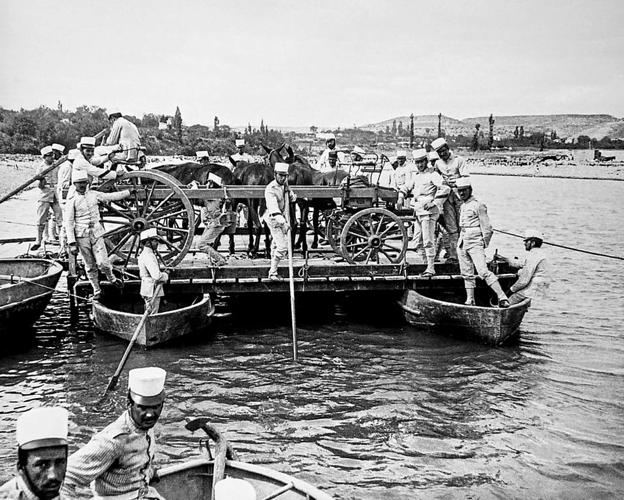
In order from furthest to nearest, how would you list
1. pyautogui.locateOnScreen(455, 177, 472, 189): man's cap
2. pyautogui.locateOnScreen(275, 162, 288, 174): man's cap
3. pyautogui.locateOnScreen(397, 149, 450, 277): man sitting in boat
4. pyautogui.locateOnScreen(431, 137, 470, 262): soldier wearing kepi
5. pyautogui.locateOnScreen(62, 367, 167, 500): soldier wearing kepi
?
pyautogui.locateOnScreen(431, 137, 470, 262): soldier wearing kepi → pyautogui.locateOnScreen(397, 149, 450, 277): man sitting in boat → pyautogui.locateOnScreen(275, 162, 288, 174): man's cap → pyautogui.locateOnScreen(455, 177, 472, 189): man's cap → pyautogui.locateOnScreen(62, 367, 167, 500): soldier wearing kepi

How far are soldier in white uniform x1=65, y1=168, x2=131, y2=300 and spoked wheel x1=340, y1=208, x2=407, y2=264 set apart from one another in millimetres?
4317

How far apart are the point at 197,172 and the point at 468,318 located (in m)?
6.33

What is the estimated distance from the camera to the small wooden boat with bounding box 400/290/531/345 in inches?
441

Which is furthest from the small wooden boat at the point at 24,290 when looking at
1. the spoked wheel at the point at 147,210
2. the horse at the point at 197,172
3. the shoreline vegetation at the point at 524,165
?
the shoreline vegetation at the point at 524,165

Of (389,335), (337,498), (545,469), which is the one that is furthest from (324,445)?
(389,335)

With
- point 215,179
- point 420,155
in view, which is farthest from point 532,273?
point 215,179

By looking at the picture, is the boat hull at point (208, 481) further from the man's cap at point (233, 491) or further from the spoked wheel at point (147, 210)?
the spoked wheel at point (147, 210)

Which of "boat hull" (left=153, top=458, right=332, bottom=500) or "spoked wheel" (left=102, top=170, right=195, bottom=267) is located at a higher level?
"spoked wheel" (left=102, top=170, right=195, bottom=267)

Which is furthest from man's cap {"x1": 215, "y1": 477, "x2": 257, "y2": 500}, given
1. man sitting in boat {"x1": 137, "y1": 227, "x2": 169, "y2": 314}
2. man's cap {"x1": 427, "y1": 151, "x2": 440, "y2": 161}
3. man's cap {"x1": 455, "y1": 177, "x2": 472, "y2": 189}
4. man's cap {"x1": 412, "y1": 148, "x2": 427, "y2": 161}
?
man's cap {"x1": 427, "y1": 151, "x2": 440, "y2": 161}

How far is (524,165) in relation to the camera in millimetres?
74875

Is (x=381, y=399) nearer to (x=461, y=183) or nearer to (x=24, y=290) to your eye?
(x=461, y=183)

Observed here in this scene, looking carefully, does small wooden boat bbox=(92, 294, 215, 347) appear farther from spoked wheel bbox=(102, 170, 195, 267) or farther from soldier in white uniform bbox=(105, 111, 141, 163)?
soldier in white uniform bbox=(105, 111, 141, 163)

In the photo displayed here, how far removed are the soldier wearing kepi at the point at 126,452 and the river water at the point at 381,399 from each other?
294cm

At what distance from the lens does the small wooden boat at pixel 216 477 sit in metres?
5.21
